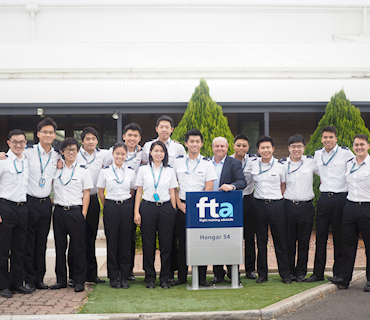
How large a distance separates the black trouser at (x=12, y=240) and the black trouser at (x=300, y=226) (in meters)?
3.56

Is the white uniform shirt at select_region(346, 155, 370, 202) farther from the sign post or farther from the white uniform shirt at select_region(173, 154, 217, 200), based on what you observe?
the white uniform shirt at select_region(173, 154, 217, 200)

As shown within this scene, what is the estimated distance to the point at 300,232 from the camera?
562cm

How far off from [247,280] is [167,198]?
1796 millimetres

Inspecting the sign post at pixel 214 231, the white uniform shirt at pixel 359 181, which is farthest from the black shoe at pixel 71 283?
the white uniform shirt at pixel 359 181

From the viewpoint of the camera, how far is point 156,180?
531cm

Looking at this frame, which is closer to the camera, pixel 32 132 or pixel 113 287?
pixel 113 287

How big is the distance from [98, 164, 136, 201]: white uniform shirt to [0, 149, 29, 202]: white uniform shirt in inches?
38.1

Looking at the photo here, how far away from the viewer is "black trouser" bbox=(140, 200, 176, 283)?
17.4 feet

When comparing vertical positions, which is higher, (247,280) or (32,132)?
(32,132)

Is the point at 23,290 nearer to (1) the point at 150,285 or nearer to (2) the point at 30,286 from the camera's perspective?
(2) the point at 30,286

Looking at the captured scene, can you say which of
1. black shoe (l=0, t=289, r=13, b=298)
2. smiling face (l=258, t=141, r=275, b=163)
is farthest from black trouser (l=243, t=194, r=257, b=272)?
black shoe (l=0, t=289, r=13, b=298)

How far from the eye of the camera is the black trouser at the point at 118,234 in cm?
533
